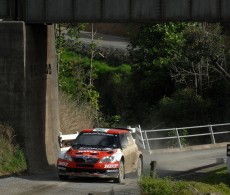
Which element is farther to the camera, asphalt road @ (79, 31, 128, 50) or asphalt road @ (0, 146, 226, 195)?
asphalt road @ (79, 31, 128, 50)

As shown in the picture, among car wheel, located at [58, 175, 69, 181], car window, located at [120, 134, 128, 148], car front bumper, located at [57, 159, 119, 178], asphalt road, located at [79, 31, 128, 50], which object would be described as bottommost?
car wheel, located at [58, 175, 69, 181]

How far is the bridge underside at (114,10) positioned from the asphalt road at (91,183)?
5678 mm

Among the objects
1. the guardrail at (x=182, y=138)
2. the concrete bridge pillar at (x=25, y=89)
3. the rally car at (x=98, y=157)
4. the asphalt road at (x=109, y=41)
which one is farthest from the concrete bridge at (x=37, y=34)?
the asphalt road at (x=109, y=41)

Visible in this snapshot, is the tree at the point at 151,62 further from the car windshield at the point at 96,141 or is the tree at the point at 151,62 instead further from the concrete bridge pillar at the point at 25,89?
the car windshield at the point at 96,141

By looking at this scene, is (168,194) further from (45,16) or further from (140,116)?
(140,116)

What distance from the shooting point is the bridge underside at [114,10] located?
86.7ft

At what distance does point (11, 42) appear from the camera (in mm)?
26766

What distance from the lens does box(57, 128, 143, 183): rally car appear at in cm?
2230

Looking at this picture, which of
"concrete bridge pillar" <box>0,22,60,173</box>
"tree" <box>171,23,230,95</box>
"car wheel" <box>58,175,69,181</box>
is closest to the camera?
"car wheel" <box>58,175,69,181</box>

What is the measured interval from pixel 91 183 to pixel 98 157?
0.80 meters

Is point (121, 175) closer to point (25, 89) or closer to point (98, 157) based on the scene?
point (98, 157)

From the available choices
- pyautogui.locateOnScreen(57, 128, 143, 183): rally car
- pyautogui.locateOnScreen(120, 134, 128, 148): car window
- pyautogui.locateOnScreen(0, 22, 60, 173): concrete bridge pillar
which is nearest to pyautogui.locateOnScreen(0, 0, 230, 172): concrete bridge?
pyautogui.locateOnScreen(0, 22, 60, 173): concrete bridge pillar

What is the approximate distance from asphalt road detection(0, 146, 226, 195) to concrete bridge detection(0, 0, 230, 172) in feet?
7.96

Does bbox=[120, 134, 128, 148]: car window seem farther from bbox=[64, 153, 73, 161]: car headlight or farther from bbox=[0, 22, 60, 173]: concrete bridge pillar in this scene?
bbox=[0, 22, 60, 173]: concrete bridge pillar
